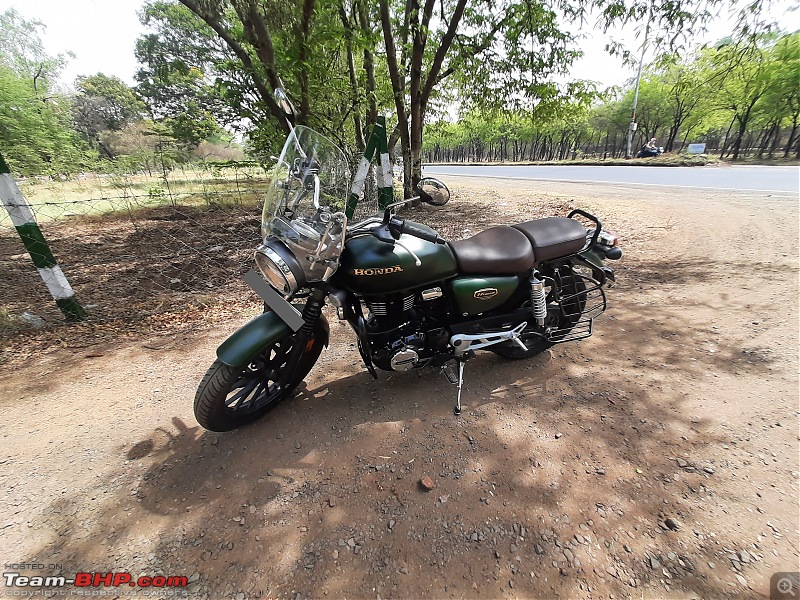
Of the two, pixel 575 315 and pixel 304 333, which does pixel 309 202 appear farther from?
pixel 575 315

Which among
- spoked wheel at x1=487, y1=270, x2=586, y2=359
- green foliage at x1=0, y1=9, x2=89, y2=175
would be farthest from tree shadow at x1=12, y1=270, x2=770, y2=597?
green foliage at x1=0, y1=9, x2=89, y2=175

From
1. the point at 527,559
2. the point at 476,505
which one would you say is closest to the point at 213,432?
the point at 476,505

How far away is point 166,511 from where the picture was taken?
1.89 metres

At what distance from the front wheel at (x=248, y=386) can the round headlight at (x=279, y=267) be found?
45 cm

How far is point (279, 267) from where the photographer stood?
1.98m

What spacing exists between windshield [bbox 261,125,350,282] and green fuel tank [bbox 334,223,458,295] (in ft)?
0.42

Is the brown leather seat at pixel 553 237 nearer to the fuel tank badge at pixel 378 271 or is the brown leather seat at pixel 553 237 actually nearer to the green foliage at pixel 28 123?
the fuel tank badge at pixel 378 271

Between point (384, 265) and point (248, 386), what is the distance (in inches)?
48.2

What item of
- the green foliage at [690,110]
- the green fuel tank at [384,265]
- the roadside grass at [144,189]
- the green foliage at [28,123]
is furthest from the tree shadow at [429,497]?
the green foliage at [28,123]

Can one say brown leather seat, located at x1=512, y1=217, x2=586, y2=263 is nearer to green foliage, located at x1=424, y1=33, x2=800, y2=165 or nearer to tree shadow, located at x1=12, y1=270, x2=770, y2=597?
tree shadow, located at x1=12, y1=270, x2=770, y2=597

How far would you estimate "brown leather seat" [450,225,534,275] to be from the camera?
2490 mm

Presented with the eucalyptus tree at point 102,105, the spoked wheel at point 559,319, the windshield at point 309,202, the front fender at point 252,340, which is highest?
the eucalyptus tree at point 102,105

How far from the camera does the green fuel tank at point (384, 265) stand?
A: 7.26 feet

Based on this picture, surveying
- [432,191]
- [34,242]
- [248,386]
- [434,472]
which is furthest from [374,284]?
[34,242]
